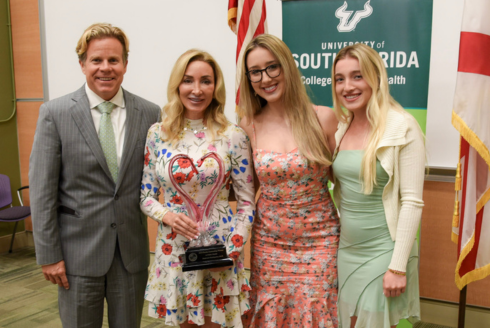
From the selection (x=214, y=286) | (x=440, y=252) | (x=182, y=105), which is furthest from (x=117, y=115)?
(x=440, y=252)

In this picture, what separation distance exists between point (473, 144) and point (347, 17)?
113 cm

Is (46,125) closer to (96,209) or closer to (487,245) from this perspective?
(96,209)

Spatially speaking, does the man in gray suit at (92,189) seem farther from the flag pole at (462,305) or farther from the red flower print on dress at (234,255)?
the flag pole at (462,305)

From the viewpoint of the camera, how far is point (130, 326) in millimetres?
2016

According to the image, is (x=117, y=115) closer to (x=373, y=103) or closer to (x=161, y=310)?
(x=161, y=310)

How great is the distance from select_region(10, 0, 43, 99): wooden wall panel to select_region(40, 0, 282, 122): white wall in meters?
0.11

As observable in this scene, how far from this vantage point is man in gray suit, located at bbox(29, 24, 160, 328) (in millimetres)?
1879

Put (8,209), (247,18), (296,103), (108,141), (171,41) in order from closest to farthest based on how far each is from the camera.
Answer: (108,141) < (296,103) < (247,18) < (171,41) < (8,209)

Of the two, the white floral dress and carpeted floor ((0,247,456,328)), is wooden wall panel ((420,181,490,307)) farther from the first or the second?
the white floral dress

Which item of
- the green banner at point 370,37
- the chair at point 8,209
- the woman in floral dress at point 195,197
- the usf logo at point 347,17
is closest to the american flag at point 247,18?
the green banner at point 370,37

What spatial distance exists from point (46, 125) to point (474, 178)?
221 centimetres

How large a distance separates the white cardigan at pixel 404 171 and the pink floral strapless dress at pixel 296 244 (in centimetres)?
32

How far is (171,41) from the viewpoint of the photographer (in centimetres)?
415

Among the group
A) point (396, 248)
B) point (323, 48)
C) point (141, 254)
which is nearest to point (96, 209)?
point (141, 254)
